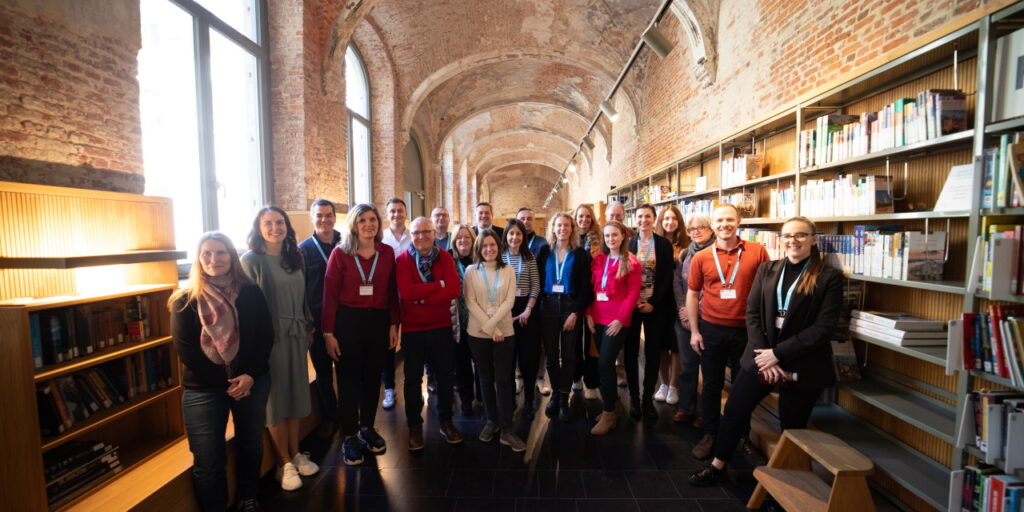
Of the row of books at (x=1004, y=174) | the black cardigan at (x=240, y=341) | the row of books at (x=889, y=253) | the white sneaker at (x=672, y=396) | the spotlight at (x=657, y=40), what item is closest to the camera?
the row of books at (x=1004, y=174)

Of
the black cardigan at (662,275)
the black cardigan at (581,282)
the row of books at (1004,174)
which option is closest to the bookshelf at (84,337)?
the black cardigan at (581,282)

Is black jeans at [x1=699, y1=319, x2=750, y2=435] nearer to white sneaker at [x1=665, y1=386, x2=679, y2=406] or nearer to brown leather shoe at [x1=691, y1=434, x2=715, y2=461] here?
brown leather shoe at [x1=691, y1=434, x2=715, y2=461]

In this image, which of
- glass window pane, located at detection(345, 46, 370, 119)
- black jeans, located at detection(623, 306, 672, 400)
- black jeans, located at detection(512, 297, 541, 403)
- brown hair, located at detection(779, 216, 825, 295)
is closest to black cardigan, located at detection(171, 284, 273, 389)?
black jeans, located at detection(512, 297, 541, 403)

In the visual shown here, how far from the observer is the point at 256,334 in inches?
89.4

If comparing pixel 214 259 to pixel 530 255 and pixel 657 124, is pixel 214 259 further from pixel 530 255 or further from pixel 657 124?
pixel 657 124

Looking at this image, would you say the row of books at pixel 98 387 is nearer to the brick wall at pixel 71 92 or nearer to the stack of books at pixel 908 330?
the brick wall at pixel 71 92

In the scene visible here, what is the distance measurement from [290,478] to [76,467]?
3.38ft

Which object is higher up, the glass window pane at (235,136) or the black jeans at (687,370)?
the glass window pane at (235,136)

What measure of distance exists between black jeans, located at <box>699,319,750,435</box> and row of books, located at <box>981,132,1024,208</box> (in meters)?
1.36

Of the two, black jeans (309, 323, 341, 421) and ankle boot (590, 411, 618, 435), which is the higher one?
black jeans (309, 323, 341, 421)

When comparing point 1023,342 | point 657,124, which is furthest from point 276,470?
point 657,124

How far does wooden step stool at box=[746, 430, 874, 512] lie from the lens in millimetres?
1960

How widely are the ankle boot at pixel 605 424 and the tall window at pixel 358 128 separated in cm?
635

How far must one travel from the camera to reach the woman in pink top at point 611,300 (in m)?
3.14
